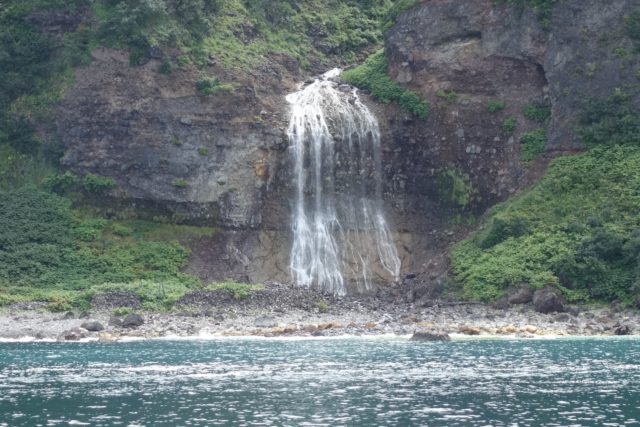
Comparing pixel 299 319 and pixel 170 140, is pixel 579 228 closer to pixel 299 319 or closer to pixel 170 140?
pixel 299 319

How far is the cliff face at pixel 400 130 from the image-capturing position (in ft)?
218

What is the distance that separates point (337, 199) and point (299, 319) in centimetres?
1329

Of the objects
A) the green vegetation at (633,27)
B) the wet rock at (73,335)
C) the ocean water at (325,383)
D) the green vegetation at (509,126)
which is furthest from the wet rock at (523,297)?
the wet rock at (73,335)

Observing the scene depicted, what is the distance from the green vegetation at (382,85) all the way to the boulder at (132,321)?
2449 centimetres

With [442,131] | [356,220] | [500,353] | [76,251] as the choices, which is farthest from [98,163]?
[500,353]

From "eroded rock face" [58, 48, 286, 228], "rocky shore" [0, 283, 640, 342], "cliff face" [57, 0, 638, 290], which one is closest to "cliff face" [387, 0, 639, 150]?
"cliff face" [57, 0, 638, 290]

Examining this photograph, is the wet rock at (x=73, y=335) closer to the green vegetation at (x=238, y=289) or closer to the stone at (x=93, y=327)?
the stone at (x=93, y=327)

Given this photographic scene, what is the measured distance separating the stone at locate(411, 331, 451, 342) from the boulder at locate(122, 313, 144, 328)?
13.6 meters

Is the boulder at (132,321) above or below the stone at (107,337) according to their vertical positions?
above

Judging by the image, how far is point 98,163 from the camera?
223 feet

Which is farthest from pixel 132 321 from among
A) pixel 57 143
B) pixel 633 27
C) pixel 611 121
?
pixel 633 27

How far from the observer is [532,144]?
223ft

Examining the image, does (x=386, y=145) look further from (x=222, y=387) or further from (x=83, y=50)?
(x=222, y=387)

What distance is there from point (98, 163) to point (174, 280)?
971cm
